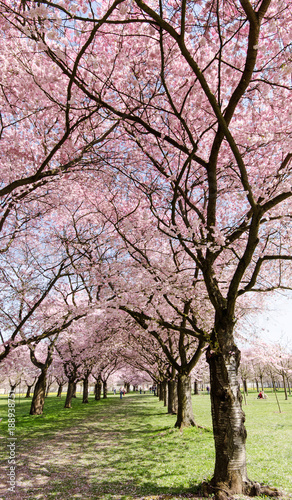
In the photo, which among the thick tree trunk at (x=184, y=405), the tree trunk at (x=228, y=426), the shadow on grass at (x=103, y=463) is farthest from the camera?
the thick tree trunk at (x=184, y=405)

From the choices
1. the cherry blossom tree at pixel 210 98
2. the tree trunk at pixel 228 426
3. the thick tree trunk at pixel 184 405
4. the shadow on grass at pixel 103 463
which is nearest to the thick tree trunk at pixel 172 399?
the shadow on grass at pixel 103 463

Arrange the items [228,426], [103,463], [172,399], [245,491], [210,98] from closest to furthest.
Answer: [210,98] < [245,491] < [228,426] < [103,463] < [172,399]

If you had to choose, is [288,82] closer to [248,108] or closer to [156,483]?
[248,108]

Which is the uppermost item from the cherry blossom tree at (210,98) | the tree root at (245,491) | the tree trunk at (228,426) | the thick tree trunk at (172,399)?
the cherry blossom tree at (210,98)

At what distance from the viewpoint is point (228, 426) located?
16.5 feet

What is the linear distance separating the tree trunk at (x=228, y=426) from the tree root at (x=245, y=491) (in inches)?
0.5

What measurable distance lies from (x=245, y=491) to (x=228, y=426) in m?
1.04

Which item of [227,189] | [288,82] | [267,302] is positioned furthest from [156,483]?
[267,302]

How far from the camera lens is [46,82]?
5863mm

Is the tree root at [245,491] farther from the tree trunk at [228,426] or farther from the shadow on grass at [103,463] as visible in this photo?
the shadow on grass at [103,463]

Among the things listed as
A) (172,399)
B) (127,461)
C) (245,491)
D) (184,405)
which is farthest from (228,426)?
(172,399)

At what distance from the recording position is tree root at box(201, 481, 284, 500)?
475cm

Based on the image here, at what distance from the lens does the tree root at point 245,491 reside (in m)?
4.75

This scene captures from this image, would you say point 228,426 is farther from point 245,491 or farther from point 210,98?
point 210,98
